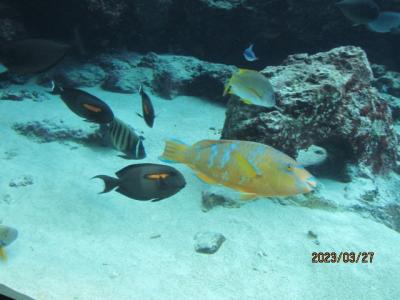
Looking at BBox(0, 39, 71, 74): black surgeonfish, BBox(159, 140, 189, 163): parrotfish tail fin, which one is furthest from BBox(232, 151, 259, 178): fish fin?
BBox(0, 39, 71, 74): black surgeonfish

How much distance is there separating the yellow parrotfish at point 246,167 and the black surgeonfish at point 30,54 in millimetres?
1569

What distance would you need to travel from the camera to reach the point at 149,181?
2465 millimetres

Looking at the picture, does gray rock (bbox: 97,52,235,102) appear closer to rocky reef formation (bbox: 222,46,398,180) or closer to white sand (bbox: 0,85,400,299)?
rocky reef formation (bbox: 222,46,398,180)

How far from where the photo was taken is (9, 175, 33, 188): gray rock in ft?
13.4

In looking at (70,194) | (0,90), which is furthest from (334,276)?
(0,90)

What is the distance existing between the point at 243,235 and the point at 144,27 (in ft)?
29.1

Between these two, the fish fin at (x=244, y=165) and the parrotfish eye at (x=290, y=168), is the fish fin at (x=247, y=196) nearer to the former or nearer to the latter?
the fish fin at (x=244, y=165)

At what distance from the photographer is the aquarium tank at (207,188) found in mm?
2492

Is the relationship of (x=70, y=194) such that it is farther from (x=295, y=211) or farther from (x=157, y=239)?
(x=295, y=211)

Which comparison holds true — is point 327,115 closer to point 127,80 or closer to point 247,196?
point 247,196

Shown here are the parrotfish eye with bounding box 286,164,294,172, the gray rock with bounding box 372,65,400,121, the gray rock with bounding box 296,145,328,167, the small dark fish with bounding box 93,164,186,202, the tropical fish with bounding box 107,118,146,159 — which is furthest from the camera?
the gray rock with bounding box 372,65,400,121

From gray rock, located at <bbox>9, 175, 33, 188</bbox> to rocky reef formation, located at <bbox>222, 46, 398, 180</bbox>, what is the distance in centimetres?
265

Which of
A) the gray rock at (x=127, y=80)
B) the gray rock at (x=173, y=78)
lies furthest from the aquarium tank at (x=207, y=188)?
the gray rock at (x=173, y=78)

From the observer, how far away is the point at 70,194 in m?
4.04
